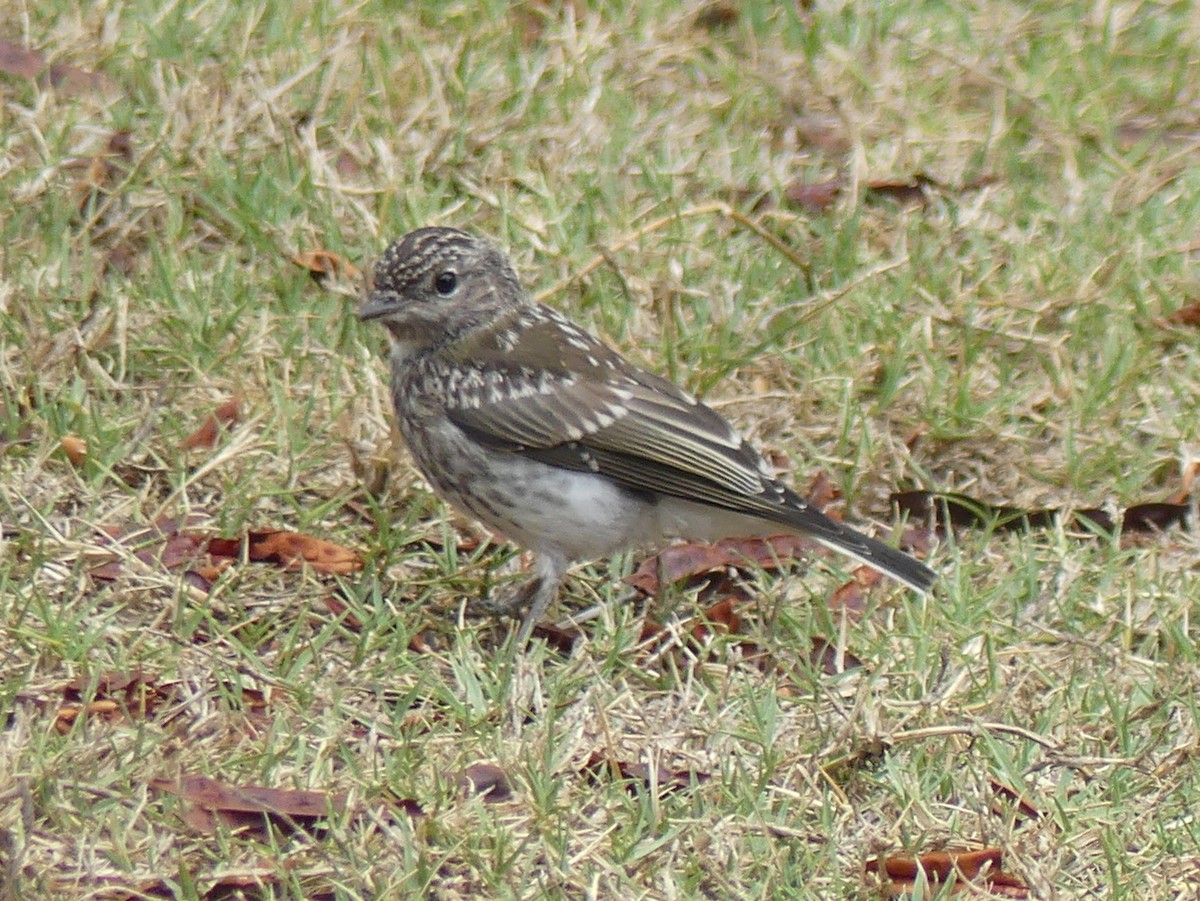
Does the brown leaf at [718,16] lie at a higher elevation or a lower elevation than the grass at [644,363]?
higher

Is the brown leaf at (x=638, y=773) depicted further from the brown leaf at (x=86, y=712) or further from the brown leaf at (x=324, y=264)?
the brown leaf at (x=324, y=264)

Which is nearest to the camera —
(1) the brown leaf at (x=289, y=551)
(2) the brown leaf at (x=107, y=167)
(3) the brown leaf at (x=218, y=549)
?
(3) the brown leaf at (x=218, y=549)

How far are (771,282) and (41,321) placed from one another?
305cm

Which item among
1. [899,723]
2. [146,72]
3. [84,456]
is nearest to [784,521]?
[899,723]

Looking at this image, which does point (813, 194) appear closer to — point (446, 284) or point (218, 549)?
point (446, 284)

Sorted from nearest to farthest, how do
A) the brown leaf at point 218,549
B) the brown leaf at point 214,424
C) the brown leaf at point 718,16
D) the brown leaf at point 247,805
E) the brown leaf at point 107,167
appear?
1. the brown leaf at point 247,805
2. the brown leaf at point 218,549
3. the brown leaf at point 214,424
4. the brown leaf at point 107,167
5. the brown leaf at point 718,16

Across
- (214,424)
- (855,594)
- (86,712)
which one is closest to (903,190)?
(855,594)

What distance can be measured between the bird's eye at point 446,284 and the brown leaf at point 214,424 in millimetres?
894

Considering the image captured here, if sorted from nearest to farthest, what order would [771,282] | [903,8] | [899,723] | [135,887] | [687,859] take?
[135,887] → [687,859] → [899,723] → [771,282] → [903,8]

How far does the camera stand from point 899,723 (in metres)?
5.98

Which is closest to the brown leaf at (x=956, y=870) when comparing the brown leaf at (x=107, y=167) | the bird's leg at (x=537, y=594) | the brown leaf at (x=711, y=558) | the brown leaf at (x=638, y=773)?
Answer: the brown leaf at (x=638, y=773)

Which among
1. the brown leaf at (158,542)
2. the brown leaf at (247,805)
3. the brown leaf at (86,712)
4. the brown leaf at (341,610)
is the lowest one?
the brown leaf at (341,610)

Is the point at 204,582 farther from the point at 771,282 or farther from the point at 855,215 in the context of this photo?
the point at 855,215

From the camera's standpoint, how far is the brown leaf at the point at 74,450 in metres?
6.97
